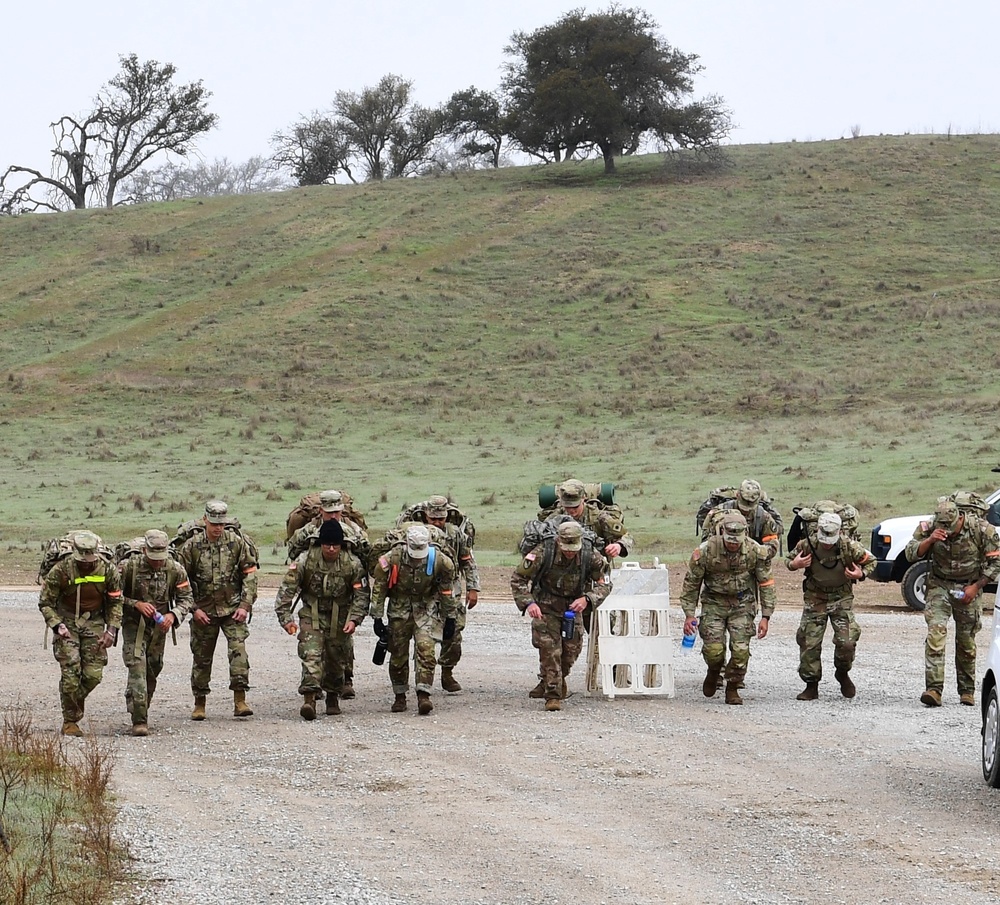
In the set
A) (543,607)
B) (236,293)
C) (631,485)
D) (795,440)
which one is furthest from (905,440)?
(236,293)

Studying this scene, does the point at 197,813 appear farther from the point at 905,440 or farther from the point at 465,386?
the point at 465,386

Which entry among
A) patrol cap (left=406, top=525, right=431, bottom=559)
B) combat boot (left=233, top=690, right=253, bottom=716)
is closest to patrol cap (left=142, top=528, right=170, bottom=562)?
combat boot (left=233, top=690, right=253, bottom=716)

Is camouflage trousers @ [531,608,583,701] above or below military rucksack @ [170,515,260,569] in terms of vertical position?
below

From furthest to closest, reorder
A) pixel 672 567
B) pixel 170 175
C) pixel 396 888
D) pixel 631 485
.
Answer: pixel 170 175 < pixel 631 485 < pixel 672 567 < pixel 396 888

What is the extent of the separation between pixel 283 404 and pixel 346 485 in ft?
46.4

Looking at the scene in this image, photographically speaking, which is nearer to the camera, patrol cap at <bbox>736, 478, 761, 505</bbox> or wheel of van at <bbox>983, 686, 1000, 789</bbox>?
wheel of van at <bbox>983, 686, 1000, 789</bbox>

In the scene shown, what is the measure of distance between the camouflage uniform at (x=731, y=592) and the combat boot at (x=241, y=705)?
409 cm

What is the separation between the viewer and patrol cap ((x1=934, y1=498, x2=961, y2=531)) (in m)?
13.5

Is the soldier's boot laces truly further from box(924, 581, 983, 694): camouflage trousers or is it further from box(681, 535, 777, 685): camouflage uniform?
box(924, 581, 983, 694): camouflage trousers

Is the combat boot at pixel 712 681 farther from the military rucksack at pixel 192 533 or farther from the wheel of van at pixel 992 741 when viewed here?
the military rucksack at pixel 192 533

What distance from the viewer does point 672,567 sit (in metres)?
24.5

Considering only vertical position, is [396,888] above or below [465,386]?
below

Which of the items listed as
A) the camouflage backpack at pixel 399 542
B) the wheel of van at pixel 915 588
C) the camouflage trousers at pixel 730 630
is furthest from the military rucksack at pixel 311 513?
the wheel of van at pixel 915 588

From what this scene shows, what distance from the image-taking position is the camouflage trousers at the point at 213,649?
13156 millimetres
